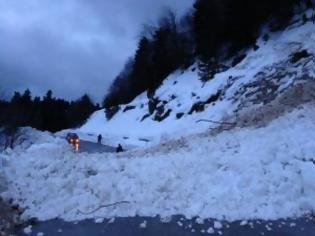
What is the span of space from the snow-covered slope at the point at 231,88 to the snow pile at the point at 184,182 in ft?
34.5

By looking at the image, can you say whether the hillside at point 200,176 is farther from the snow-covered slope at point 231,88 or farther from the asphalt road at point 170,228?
the snow-covered slope at point 231,88

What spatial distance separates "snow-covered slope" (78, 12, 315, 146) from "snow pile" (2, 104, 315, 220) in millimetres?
10525

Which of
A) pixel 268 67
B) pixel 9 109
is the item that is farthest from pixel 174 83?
pixel 9 109

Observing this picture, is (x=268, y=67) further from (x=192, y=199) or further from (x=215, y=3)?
(x=192, y=199)

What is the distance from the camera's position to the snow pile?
461 inches

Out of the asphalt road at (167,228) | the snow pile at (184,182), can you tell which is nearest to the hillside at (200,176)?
the snow pile at (184,182)

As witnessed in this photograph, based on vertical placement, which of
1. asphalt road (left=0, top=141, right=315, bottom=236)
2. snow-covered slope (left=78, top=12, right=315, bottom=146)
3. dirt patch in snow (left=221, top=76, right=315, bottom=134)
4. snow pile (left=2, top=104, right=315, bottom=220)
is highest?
snow-covered slope (left=78, top=12, right=315, bottom=146)

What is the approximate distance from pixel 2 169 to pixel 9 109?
44939mm

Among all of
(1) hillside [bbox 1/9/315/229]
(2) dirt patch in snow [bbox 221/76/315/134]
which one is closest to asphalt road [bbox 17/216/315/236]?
(1) hillside [bbox 1/9/315/229]

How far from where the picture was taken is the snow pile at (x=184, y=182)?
11.7 metres

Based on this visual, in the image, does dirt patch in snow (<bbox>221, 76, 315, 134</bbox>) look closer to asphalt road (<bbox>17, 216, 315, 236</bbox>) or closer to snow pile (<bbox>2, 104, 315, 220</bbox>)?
snow pile (<bbox>2, 104, 315, 220</bbox>)

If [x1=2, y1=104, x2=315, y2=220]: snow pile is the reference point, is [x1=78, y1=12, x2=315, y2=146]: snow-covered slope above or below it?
above

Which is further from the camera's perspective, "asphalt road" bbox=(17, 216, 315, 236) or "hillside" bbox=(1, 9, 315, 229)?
"hillside" bbox=(1, 9, 315, 229)

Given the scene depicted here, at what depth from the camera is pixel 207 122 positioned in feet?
93.0
